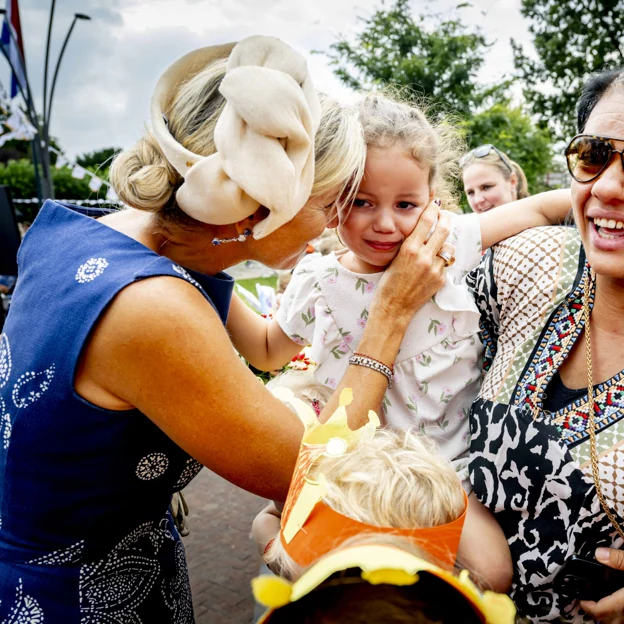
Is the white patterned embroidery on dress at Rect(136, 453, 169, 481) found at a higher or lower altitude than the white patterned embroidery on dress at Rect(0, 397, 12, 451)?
lower

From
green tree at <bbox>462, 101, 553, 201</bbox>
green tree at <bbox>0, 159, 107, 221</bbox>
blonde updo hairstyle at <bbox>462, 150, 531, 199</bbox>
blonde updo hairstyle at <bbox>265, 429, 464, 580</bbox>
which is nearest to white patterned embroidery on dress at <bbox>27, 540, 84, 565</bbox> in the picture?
blonde updo hairstyle at <bbox>265, 429, 464, 580</bbox>

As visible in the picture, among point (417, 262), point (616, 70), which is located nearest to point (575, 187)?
point (616, 70)

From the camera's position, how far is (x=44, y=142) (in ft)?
33.0

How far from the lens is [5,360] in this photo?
1.56 metres

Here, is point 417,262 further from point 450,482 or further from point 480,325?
point 450,482

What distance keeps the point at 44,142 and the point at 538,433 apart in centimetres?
1054

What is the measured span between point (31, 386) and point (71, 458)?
0.68ft

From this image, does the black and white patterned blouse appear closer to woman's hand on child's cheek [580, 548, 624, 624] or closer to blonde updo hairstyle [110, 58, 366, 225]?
woman's hand on child's cheek [580, 548, 624, 624]

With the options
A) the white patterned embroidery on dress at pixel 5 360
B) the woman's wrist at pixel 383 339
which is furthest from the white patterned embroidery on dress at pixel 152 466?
the woman's wrist at pixel 383 339

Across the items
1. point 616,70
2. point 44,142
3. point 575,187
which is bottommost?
point 44,142

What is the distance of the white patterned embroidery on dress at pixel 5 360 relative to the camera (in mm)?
1528

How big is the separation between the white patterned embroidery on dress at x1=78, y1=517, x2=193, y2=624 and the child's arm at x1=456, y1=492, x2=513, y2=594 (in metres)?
0.89

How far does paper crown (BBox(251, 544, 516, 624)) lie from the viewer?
32.4 inches

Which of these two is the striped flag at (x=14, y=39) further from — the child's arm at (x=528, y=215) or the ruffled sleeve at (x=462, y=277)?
the child's arm at (x=528, y=215)
